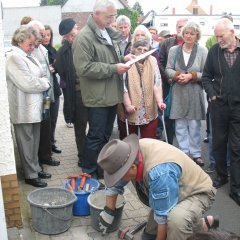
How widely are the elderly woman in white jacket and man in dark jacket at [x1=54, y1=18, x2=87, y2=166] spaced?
0.71m

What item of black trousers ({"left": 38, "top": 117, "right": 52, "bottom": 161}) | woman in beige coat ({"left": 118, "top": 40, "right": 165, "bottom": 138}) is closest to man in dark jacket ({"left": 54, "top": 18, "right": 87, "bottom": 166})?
black trousers ({"left": 38, "top": 117, "right": 52, "bottom": 161})

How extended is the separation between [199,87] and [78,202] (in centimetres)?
236

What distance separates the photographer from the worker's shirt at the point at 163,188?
2.82m

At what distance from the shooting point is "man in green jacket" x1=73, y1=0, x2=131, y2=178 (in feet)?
14.3

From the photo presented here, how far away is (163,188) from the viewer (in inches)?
111

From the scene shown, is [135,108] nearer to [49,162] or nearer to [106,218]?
[49,162]

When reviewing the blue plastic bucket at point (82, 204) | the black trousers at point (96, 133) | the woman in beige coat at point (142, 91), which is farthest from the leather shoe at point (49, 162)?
the blue plastic bucket at point (82, 204)

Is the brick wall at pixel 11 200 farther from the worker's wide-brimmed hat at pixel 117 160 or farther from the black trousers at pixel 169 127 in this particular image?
the black trousers at pixel 169 127

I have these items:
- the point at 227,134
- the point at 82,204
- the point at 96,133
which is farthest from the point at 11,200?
the point at 227,134

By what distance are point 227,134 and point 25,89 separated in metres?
2.37

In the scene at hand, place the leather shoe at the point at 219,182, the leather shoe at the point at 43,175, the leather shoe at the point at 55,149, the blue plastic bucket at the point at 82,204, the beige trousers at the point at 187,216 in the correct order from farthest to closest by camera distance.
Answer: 1. the leather shoe at the point at 55,149
2. the leather shoe at the point at 43,175
3. the leather shoe at the point at 219,182
4. the blue plastic bucket at the point at 82,204
5. the beige trousers at the point at 187,216

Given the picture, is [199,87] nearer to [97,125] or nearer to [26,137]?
[97,125]

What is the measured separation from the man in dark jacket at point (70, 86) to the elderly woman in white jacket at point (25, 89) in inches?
28.1

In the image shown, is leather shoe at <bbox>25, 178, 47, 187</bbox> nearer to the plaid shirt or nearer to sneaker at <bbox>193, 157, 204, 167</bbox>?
sneaker at <bbox>193, 157, 204, 167</bbox>
